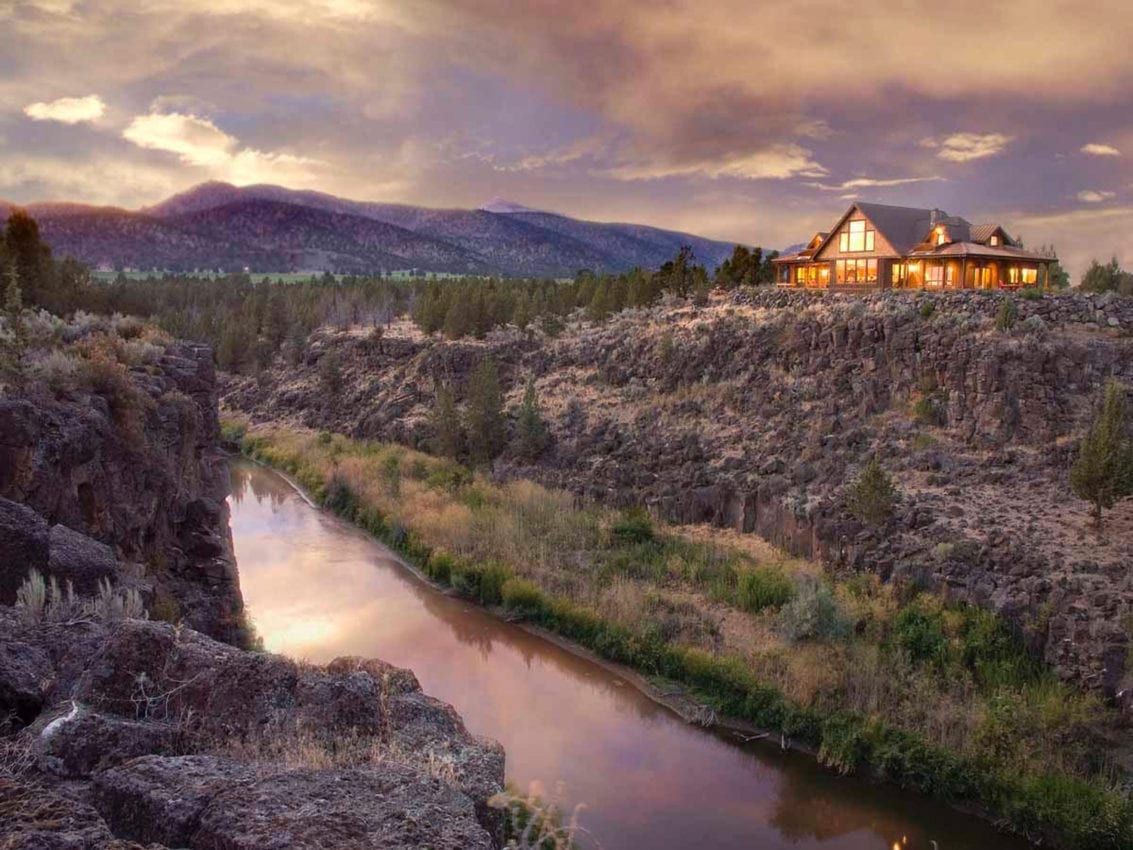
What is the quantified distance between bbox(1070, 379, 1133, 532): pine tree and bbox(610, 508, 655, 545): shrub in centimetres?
1291

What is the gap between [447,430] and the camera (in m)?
40.7

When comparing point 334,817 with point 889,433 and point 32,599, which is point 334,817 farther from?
point 889,433

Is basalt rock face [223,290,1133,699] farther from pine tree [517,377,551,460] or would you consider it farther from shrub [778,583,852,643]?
shrub [778,583,852,643]

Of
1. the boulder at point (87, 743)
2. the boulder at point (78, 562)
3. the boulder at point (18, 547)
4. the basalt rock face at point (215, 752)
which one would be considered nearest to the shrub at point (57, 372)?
the boulder at point (78, 562)

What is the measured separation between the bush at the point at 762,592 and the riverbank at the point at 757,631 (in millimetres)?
43

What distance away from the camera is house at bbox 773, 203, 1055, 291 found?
128ft

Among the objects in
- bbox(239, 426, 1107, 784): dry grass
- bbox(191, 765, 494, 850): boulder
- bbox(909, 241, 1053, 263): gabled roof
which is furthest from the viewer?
bbox(909, 241, 1053, 263): gabled roof

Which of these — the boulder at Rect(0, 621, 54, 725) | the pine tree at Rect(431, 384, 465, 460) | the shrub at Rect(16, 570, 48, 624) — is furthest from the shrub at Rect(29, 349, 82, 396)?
the pine tree at Rect(431, 384, 465, 460)

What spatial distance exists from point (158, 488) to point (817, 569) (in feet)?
59.2

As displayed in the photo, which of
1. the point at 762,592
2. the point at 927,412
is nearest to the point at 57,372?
the point at 762,592

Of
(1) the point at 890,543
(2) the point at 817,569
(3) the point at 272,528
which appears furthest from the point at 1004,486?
(3) the point at 272,528

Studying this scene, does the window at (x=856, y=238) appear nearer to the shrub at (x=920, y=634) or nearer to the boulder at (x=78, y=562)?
the shrub at (x=920, y=634)

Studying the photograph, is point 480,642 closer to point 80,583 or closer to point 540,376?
point 80,583

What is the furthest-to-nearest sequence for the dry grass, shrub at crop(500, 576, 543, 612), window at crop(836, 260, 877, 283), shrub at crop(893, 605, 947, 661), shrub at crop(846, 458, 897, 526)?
window at crop(836, 260, 877, 283) < shrub at crop(500, 576, 543, 612) < shrub at crop(846, 458, 897, 526) < shrub at crop(893, 605, 947, 661) < the dry grass
